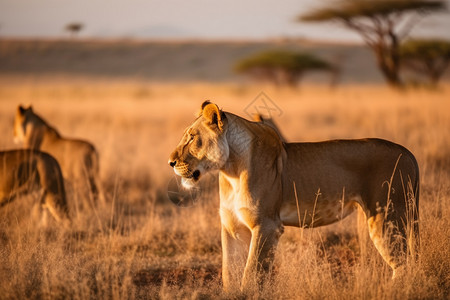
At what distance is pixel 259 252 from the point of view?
4.30m

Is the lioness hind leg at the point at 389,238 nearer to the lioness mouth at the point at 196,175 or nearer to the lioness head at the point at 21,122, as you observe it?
the lioness mouth at the point at 196,175

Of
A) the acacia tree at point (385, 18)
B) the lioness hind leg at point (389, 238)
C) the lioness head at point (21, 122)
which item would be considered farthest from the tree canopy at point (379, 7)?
the lioness hind leg at point (389, 238)

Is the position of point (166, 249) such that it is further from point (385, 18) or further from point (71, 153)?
point (385, 18)

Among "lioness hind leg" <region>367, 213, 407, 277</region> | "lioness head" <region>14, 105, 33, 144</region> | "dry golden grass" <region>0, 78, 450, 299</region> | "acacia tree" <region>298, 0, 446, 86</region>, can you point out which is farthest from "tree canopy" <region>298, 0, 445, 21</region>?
"lioness hind leg" <region>367, 213, 407, 277</region>

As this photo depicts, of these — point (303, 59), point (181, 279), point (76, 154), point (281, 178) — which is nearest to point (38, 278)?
point (181, 279)

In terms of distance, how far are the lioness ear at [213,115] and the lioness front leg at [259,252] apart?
0.81 metres

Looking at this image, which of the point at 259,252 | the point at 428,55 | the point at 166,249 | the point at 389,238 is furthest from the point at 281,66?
the point at 259,252

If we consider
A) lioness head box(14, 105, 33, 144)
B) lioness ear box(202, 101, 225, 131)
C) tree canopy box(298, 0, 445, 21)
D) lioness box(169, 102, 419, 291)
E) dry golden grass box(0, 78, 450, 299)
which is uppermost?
tree canopy box(298, 0, 445, 21)

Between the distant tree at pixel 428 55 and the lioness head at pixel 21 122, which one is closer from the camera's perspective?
the lioness head at pixel 21 122

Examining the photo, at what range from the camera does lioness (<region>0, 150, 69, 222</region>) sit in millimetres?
6410

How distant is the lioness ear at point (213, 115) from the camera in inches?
168

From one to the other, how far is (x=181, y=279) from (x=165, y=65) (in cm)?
6153

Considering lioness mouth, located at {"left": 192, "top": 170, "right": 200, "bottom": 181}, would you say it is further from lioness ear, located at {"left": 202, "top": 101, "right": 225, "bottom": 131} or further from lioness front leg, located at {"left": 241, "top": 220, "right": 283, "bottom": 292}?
lioness front leg, located at {"left": 241, "top": 220, "right": 283, "bottom": 292}

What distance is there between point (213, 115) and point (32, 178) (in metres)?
3.11
